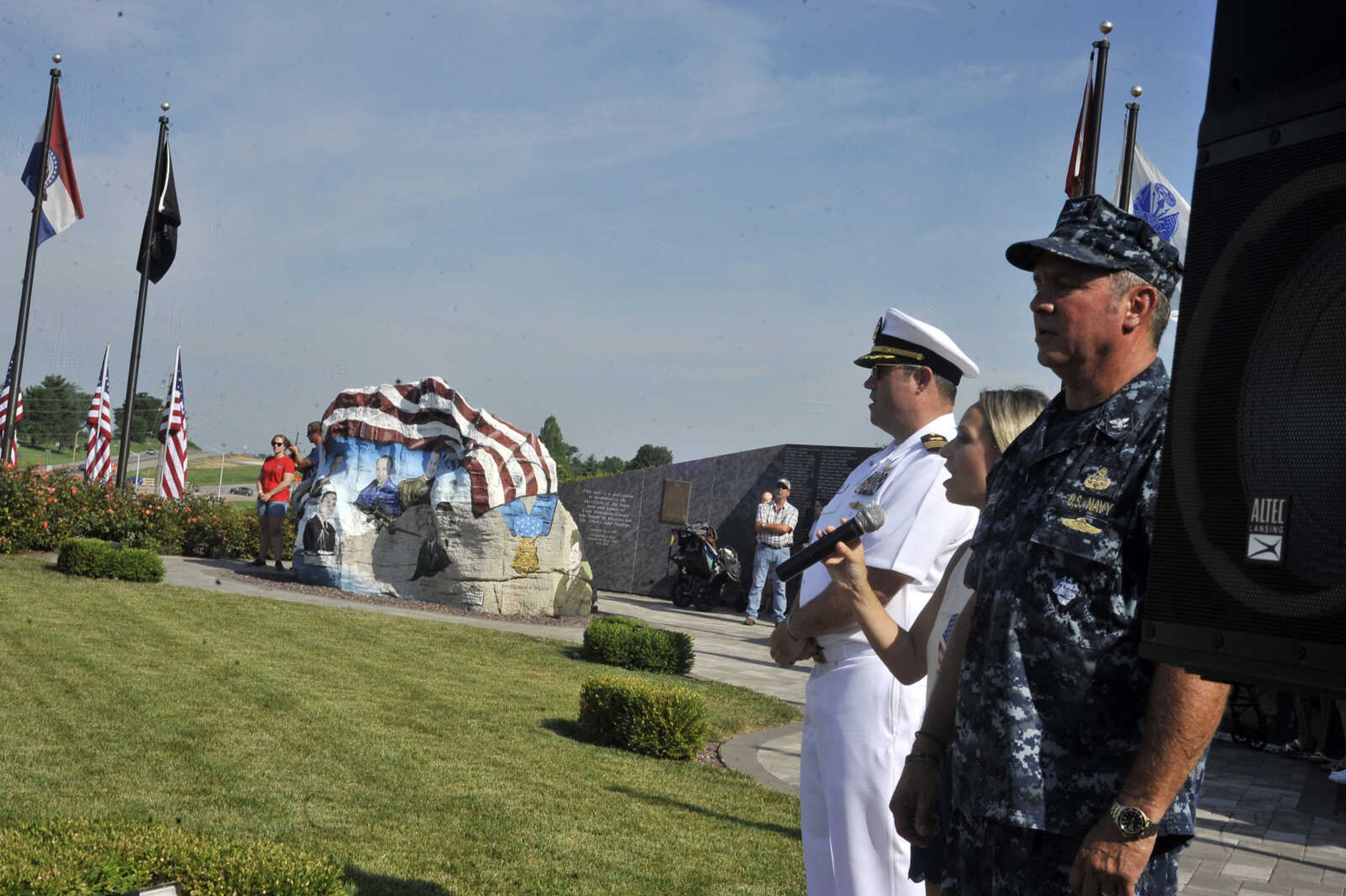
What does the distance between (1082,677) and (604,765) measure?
588 cm

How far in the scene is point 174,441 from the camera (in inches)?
1024

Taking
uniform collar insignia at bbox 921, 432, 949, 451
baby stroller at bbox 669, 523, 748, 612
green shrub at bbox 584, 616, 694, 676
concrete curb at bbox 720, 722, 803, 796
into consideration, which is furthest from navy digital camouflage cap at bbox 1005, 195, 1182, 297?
baby stroller at bbox 669, 523, 748, 612

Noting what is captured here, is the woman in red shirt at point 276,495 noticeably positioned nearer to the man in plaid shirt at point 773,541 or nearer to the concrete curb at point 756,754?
the man in plaid shirt at point 773,541

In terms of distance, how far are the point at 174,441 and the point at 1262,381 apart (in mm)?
27099

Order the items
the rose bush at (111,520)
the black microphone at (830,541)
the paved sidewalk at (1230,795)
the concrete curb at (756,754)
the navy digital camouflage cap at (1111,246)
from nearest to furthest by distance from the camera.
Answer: the navy digital camouflage cap at (1111,246), the black microphone at (830,541), the paved sidewalk at (1230,795), the concrete curb at (756,754), the rose bush at (111,520)

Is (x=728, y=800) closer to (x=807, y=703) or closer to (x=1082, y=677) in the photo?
(x=807, y=703)

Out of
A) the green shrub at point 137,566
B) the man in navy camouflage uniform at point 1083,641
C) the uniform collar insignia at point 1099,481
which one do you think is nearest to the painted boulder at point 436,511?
the green shrub at point 137,566

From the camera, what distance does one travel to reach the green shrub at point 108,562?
47.3 feet

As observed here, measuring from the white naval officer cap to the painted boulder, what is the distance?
12343mm

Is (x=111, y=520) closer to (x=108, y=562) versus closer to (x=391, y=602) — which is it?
(x=108, y=562)

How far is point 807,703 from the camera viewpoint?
11.3ft

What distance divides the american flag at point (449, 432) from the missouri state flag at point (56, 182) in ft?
26.1

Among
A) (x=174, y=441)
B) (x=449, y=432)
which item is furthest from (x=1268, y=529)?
(x=174, y=441)

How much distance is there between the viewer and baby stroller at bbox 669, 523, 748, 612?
20969 mm
